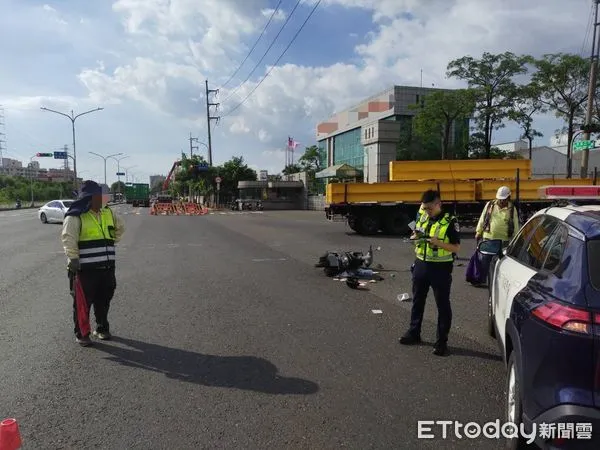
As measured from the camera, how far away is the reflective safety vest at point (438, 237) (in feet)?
16.4

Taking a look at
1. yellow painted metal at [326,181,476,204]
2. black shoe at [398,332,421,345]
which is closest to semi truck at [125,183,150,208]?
yellow painted metal at [326,181,476,204]

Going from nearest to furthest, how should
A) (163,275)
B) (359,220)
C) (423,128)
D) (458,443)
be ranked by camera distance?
(458,443)
(163,275)
(359,220)
(423,128)

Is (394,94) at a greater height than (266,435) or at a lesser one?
greater

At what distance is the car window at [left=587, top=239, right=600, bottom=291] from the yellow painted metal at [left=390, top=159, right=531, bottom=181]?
643 inches

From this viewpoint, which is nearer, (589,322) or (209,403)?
(589,322)

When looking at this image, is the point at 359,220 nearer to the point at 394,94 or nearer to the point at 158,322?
the point at 158,322

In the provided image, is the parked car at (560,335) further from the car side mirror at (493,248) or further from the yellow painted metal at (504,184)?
the yellow painted metal at (504,184)

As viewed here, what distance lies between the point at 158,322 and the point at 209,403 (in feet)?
8.73

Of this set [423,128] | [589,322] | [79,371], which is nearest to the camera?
[589,322]

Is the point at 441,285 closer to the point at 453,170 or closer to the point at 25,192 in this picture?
the point at 453,170

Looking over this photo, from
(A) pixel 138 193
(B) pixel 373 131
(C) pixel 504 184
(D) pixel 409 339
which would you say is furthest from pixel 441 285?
(A) pixel 138 193

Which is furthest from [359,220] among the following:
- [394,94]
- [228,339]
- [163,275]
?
[394,94]

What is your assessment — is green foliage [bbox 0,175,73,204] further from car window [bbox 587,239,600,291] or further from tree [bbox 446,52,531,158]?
car window [bbox 587,239,600,291]

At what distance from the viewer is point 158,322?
6363mm
